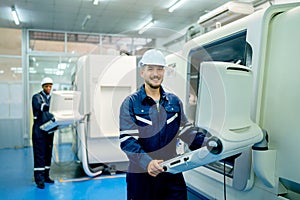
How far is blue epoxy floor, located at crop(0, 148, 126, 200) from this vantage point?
3.52m

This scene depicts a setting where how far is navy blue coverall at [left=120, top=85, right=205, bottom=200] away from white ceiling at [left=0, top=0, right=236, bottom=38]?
156 inches

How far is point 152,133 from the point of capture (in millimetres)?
1731

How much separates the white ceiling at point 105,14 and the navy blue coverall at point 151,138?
13.0ft

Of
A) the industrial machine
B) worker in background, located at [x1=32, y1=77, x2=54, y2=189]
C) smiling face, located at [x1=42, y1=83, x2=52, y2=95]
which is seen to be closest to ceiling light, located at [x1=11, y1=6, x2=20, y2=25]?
smiling face, located at [x1=42, y1=83, x2=52, y2=95]

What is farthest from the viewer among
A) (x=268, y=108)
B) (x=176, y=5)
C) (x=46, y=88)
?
(x=176, y=5)

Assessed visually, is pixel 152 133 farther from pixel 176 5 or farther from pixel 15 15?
pixel 15 15

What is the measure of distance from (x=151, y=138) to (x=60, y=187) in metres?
2.67

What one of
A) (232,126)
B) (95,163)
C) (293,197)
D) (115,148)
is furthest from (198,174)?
(95,163)

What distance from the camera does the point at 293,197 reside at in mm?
1322

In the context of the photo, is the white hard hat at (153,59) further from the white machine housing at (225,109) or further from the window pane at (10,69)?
the window pane at (10,69)

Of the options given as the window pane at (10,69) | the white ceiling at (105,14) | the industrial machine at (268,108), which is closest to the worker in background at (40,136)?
the white ceiling at (105,14)

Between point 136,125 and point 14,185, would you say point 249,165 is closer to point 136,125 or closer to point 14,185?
point 136,125

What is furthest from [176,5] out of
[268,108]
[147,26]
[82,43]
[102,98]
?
[268,108]

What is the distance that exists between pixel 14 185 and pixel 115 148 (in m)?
1.57
